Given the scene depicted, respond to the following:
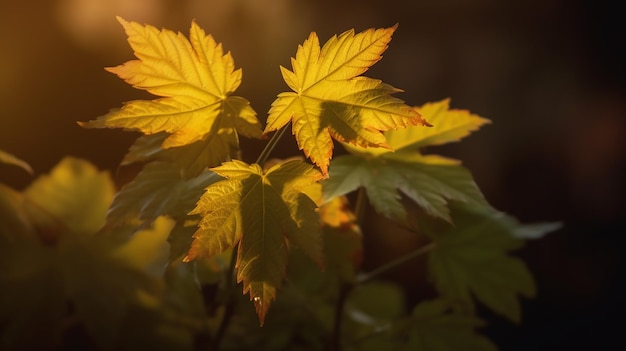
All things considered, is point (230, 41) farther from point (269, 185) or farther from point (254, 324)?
point (269, 185)

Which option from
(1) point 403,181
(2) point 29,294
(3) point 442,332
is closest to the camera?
(1) point 403,181

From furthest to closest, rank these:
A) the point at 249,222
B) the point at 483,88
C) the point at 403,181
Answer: the point at 483,88, the point at 403,181, the point at 249,222

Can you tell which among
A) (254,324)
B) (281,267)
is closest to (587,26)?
(254,324)

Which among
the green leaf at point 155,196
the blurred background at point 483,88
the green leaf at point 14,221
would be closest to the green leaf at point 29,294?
the green leaf at point 14,221

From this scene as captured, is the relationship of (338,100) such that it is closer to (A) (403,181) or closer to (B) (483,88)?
(A) (403,181)

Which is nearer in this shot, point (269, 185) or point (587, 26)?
point (269, 185)

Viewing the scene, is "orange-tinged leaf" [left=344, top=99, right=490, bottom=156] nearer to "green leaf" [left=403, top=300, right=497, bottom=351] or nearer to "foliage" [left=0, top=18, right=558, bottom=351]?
"foliage" [left=0, top=18, right=558, bottom=351]

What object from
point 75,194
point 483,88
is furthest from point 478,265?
point 483,88
